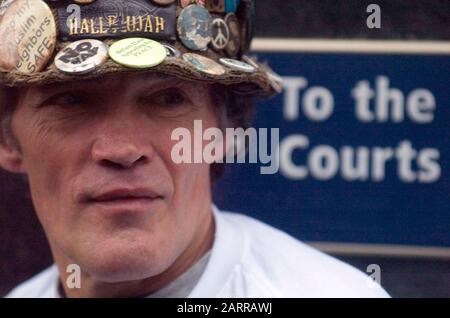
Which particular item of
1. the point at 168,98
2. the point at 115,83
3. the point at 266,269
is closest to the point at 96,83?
the point at 115,83

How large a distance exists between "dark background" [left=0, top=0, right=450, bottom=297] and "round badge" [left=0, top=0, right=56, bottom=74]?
1.33ft

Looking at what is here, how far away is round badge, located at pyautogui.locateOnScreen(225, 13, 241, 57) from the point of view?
144 cm

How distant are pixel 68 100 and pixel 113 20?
0.17 m

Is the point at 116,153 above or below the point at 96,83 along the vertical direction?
below

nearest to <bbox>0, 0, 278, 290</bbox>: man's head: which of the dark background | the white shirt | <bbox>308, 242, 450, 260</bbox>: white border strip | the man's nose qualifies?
the man's nose

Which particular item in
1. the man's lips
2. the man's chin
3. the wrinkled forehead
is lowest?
the man's chin

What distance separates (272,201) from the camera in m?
1.65

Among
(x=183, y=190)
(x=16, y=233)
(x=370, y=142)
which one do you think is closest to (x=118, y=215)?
(x=183, y=190)

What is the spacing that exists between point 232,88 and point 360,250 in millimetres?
439

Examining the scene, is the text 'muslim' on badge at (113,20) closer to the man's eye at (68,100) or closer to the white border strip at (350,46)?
the man's eye at (68,100)

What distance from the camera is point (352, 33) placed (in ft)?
5.33

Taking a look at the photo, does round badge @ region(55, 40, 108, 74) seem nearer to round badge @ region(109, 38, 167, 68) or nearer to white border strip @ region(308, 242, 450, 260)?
round badge @ region(109, 38, 167, 68)

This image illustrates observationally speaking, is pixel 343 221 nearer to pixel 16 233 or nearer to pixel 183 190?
pixel 183 190

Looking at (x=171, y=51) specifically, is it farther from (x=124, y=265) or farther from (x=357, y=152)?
(x=357, y=152)
